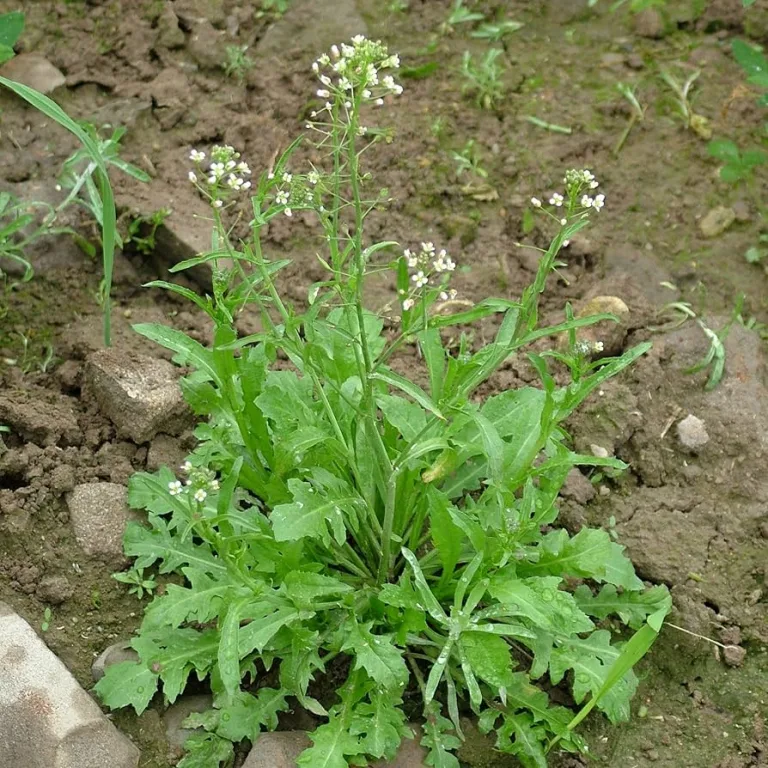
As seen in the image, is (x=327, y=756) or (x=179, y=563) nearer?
(x=327, y=756)

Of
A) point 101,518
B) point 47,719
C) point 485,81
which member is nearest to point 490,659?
point 47,719

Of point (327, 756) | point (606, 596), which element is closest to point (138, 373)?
point (327, 756)

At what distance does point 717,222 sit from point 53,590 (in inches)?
107

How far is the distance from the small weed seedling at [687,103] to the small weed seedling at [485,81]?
71 cm

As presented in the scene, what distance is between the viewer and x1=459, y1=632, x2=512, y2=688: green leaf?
2461mm

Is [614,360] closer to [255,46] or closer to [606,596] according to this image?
[606,596]

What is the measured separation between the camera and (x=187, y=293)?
2447mm

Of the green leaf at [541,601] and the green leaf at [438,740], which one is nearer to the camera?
the green leaf at [541,601]

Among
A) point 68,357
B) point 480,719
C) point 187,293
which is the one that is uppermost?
point 187,293

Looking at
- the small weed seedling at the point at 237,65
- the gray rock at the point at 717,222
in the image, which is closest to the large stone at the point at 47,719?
the small weed seedling at the point at 237,65

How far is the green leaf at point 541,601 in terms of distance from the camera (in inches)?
95.6

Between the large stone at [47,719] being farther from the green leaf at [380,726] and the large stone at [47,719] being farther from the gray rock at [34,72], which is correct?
the gray rock at [34,72]

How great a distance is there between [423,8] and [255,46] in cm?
78

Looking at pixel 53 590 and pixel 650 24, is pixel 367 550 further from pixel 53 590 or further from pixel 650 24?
pixel 650 24
